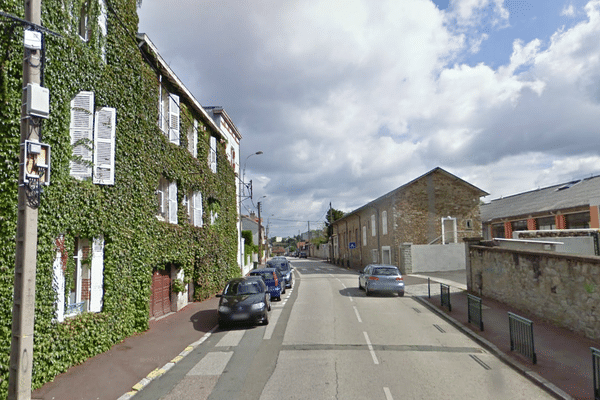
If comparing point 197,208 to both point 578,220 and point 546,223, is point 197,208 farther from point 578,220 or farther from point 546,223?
point 546,223

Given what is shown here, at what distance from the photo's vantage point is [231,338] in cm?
1175

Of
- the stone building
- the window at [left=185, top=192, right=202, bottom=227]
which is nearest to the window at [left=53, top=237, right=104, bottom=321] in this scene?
the window at [left=185, top=192, right=202, bottom=227]

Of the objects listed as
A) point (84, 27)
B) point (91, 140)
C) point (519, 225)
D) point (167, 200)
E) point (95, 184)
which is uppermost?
point (84, 27)

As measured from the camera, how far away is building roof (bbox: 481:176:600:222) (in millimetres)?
27656

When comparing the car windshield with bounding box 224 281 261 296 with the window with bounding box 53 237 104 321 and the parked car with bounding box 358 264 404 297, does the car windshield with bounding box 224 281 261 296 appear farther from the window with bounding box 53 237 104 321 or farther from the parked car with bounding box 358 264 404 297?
the parked car with bounding box 358 264 404 297

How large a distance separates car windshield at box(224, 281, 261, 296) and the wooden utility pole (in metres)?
8.20

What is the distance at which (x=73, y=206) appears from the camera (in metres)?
8.98

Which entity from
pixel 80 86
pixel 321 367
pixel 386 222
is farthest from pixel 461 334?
pixel 386 222

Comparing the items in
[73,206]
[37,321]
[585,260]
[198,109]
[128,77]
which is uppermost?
[198,109]

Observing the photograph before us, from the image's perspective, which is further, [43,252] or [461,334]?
[461,334]

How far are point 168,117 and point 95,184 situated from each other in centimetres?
638

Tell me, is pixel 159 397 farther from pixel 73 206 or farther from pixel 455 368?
pixel 455 368

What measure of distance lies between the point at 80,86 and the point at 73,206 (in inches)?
115

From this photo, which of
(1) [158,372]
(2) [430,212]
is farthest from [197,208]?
(2) [430,212]
